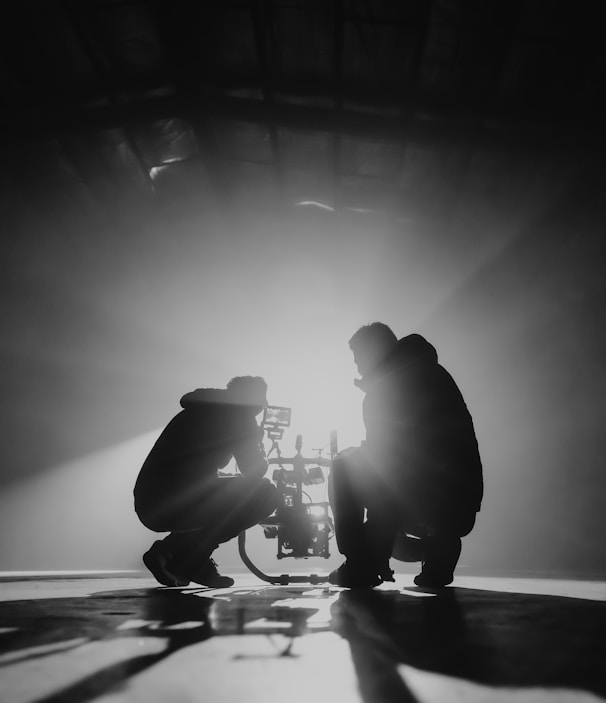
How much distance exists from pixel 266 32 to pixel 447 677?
207 inches

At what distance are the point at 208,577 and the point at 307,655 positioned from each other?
5.79ft

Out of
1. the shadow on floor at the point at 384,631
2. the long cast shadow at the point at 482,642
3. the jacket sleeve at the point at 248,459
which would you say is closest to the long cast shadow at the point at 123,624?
the shadow on floor at the point at 384,631

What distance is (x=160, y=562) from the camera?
2.18m

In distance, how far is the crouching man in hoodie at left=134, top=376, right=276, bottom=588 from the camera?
2.20 metres

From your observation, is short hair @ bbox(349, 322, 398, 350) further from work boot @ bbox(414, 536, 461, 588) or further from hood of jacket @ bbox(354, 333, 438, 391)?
work boot @ bbox(414, 536, 461, 588)

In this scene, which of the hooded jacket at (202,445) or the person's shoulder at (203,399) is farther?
the person's shoulder at (203,399)

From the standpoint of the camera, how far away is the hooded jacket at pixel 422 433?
1846mm

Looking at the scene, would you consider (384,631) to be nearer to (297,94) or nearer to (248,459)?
(248,459)

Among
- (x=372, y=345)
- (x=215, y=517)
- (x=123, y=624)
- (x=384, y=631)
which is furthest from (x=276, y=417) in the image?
(x=384, y=631)

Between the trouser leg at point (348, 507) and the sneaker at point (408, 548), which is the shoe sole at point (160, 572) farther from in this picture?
the sneaker at point (408, 548)

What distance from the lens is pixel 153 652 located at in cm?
70

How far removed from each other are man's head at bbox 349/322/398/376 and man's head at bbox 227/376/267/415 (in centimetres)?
Result: 65

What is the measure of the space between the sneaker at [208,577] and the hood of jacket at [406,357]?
1.20m

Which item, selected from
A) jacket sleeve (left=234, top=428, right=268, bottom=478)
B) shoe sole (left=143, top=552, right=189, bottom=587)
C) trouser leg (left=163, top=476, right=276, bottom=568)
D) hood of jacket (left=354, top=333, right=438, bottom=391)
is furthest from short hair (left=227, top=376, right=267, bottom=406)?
shoe sole (left=143, top=552, right=189, bottom=587)
